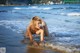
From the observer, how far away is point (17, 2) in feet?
399

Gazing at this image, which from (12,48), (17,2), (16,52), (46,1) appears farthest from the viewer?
(46,1)

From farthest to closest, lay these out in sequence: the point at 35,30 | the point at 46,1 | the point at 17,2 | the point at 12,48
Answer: the point at 46,1 → the point at 17,2 → the point at 35,30 → the point at 12,48

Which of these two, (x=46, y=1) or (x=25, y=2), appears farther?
(x=46, y=1)

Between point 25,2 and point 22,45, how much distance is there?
118 metres

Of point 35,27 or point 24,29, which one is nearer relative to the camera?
point 35,27

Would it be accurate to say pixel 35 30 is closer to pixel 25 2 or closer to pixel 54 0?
pixel 25 2

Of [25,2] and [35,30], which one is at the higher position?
[35,30]

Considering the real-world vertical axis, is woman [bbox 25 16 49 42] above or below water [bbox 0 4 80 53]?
above

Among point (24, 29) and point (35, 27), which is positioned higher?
point (35, 27)

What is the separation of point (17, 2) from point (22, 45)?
113522 mm

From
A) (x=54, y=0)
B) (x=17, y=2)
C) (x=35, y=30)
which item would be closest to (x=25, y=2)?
(x=17, y=2)

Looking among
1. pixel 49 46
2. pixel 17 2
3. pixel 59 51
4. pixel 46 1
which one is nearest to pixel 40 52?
pixel 59 51

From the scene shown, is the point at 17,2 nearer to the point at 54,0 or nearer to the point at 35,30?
the point at 54,0

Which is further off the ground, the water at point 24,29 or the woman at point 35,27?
the woman at point 35,27
